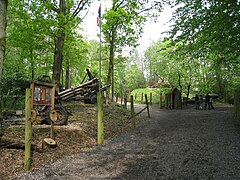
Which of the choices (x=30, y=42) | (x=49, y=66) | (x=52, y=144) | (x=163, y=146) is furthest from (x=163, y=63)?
(x=52, y=144)

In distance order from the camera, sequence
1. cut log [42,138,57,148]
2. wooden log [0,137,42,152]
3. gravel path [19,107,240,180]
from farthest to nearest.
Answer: cut log [42,138,57,148], wooden log [0,137,42,152], gravel path [19,107,240,180]

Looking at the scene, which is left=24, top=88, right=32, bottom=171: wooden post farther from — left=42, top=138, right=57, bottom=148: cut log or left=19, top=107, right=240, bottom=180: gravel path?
left=42, top=138, right=57, bottom=148: cut log

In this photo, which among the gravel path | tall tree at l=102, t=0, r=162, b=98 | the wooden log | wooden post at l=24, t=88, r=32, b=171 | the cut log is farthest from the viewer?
tall tree at l=102, t=0, r=162, b=98

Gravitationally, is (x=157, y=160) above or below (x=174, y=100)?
below

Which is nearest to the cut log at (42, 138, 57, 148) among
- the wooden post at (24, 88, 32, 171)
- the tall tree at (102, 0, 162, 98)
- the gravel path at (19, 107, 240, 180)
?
the gravel path at (19, 107, 240, 180)

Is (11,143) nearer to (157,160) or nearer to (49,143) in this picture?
(49,143)

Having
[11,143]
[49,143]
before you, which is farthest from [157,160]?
[11,143]

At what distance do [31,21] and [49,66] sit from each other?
663 cm

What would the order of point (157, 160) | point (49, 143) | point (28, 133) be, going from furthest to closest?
point (49, 143) → point (157, 160) → point (28, 133)

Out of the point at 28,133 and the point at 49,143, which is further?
the point at 49,143

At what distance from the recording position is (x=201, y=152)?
553 cm

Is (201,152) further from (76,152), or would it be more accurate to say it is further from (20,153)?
(20,153)

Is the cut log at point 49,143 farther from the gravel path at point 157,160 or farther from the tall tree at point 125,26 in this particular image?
the tall tree at point 125,26

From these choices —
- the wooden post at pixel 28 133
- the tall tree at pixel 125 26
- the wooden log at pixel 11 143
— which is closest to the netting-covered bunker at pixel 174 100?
the tall tree at pixel 125 26
